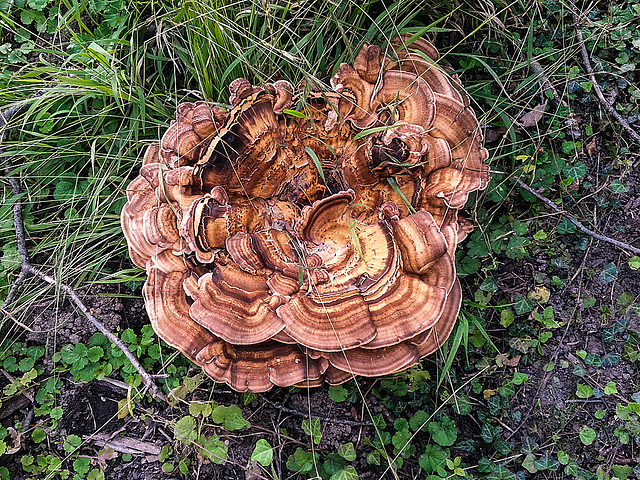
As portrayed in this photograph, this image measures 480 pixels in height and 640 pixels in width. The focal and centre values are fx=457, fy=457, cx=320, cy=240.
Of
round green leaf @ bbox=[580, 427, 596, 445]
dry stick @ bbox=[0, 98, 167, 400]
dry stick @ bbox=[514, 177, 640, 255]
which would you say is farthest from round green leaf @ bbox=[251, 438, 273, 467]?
dry stick @ bbox=[514, 177, 640, 255]

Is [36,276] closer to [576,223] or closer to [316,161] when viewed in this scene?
[316,161]

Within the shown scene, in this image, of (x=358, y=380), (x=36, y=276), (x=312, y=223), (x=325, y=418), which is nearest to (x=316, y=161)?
(x=312, y=223)

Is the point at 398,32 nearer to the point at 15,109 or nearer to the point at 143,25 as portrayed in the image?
the point at 143,25

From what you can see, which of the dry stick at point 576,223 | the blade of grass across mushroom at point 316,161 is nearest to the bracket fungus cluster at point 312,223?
the blade of grass across mushroom at point 316,161

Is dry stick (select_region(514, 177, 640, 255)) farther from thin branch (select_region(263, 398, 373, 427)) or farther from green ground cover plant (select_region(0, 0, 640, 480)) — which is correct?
thin branch (select_region(263, 398, 373, 427))

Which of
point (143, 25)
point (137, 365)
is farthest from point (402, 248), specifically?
point (143, 25)

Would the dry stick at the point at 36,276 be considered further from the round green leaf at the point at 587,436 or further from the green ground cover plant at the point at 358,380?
the round green leaf at the point at 587,436
